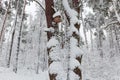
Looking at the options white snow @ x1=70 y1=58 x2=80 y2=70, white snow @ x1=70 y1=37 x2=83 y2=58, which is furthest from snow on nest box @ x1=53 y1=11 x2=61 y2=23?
white snow @ x1=70 y1=58 x2=80 y2=70

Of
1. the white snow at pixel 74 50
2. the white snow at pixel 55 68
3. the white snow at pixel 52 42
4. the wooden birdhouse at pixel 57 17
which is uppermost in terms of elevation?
the wooden birdhouse at pixel 57 17

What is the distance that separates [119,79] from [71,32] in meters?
13.1

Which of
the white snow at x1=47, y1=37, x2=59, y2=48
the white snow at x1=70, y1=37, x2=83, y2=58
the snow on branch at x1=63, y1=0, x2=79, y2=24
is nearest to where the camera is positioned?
the white snow at x1=47, y1=37, x2=59, y2=48

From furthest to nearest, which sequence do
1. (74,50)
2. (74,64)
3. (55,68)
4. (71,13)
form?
(71,13), (74,50), (74,64), (55,68)

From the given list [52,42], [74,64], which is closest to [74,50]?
[74,64]

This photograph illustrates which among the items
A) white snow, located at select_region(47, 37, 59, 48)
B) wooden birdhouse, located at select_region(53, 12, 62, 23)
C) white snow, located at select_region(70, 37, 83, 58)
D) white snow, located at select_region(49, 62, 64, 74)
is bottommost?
white snow, located at select_region(49, 62, 64, 74)

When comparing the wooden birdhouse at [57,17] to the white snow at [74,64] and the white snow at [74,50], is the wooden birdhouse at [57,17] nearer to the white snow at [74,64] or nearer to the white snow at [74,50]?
the white snow at [74,50]

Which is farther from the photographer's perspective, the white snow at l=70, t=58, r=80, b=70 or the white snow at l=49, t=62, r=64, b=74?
the white snow at l=70, t=58, r=80, b=70

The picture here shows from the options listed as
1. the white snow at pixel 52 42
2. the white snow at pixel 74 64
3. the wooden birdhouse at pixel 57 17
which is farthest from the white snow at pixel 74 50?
the wooden birdhouse at pixel 57 17

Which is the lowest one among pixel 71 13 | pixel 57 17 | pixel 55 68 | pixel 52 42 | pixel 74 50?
pixel 55 68

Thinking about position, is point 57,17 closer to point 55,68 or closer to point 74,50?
point 74,50

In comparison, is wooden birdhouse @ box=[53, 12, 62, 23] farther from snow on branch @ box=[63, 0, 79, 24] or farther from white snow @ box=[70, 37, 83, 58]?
white snow @ box=[70, 37, 83, 58]

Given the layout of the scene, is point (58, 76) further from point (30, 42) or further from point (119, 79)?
point (30, 42)

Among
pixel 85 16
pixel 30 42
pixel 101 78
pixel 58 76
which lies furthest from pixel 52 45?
pixel 30 42
